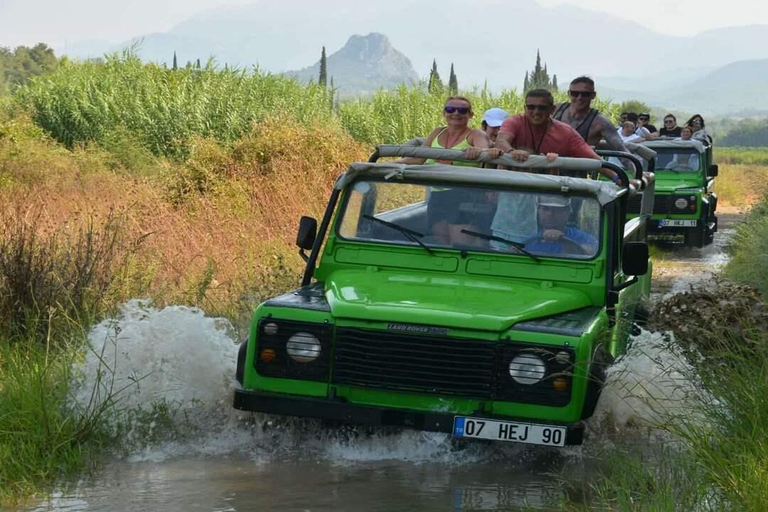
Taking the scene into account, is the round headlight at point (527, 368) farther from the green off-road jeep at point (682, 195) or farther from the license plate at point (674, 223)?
the license plate at point (674, 223)

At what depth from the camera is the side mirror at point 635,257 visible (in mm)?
7074

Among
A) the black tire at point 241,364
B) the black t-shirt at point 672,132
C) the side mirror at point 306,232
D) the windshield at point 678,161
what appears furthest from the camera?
the black t-shirt at point 672,132

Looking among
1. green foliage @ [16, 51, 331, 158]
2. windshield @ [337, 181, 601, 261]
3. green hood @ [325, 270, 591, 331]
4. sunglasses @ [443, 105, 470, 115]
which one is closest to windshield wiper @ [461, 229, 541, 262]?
windshield @ [337, 181, 601, 261]

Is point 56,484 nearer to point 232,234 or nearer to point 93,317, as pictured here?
point 93,317

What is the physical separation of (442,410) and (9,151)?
44.2 feet

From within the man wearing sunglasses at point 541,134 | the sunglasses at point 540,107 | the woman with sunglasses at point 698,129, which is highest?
the sunglasses at point 540,107

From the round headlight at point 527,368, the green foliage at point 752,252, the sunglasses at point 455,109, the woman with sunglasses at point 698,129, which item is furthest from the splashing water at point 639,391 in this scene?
the woman with sunglasses at point 698,129

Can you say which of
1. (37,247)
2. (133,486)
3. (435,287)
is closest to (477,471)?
(435,287)

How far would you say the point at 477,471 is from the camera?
6.52 m

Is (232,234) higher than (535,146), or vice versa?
(535,146)

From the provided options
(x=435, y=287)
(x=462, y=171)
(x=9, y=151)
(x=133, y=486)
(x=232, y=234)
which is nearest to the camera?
(x=133, y=486)

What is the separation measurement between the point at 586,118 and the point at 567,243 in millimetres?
3319

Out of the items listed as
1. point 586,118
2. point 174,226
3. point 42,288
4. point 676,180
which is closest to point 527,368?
point 42,288

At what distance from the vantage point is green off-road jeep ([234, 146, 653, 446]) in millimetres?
6234
